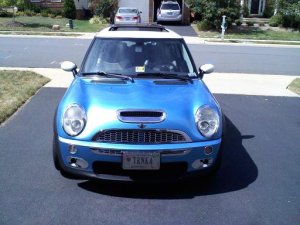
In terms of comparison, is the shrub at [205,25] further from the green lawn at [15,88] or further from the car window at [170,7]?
the green lawn at [15,88]

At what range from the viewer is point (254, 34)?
24500 mm

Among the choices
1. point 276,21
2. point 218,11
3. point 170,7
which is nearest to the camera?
point 218,11

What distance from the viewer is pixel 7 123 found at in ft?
21.2

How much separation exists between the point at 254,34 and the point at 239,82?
15.0m

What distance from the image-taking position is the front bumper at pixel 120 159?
394cm

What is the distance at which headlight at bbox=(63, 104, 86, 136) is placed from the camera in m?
4.03

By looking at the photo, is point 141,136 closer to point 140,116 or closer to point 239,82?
point 140,116

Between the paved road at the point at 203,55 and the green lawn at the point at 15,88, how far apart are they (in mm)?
2183

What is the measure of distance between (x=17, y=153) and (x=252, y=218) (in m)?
3.05

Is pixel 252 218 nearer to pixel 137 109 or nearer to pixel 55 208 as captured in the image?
pixel 137 109

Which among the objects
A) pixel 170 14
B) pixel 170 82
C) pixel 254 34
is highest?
pixel 170 82


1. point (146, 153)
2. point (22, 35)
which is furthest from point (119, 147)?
point (22, 35)

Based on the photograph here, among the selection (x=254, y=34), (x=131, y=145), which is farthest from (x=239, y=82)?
(x=254, y=34)

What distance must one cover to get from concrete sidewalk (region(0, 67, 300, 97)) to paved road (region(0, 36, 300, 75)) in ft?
3.34
